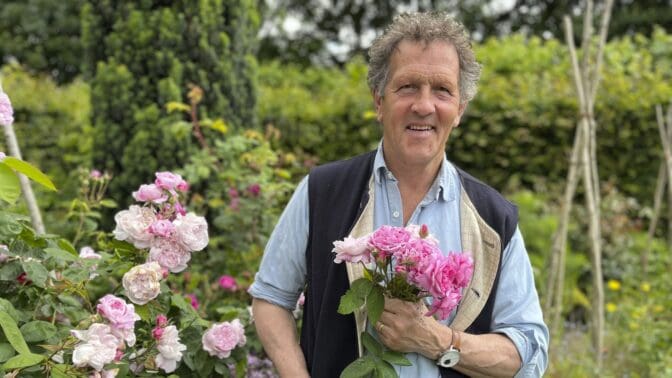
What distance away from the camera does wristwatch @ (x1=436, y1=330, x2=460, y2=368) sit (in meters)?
1.80

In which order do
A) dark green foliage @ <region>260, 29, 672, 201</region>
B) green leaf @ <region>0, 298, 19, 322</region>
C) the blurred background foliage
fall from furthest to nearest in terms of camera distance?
dark green foliage @ <region>260, 29, 672, 201</region>, the blurred background foliage, green leaf @ <region>0, 298, 19, 322</region>

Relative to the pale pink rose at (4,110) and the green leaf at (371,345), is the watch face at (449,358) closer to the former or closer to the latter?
the green leaf at (371,345)

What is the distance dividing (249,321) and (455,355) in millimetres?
1086

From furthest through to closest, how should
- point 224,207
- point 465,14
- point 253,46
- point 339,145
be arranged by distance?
point 465,14
point 339,145
point 253,46
point 224,207

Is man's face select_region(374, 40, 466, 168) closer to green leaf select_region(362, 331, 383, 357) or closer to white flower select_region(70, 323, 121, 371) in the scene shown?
green leaf select_region(362, 331, 383, 357)

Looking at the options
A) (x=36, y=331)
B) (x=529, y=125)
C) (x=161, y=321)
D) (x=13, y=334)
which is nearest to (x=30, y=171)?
(x=13, y=334)

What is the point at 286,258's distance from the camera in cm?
198

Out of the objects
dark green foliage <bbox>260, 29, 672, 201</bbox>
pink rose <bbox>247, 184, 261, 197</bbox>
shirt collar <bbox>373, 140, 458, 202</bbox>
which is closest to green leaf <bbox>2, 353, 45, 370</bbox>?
shirt collar <bbox>373, 140, 458, 202</bbox>

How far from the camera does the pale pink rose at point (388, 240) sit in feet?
5.30

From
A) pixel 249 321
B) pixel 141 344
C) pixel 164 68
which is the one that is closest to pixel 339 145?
pixel 164 68

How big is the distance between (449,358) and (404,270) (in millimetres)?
298

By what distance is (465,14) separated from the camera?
19.7 m

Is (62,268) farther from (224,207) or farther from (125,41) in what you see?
(125,41)

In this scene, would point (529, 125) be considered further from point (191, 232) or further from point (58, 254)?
point (58, 254)
